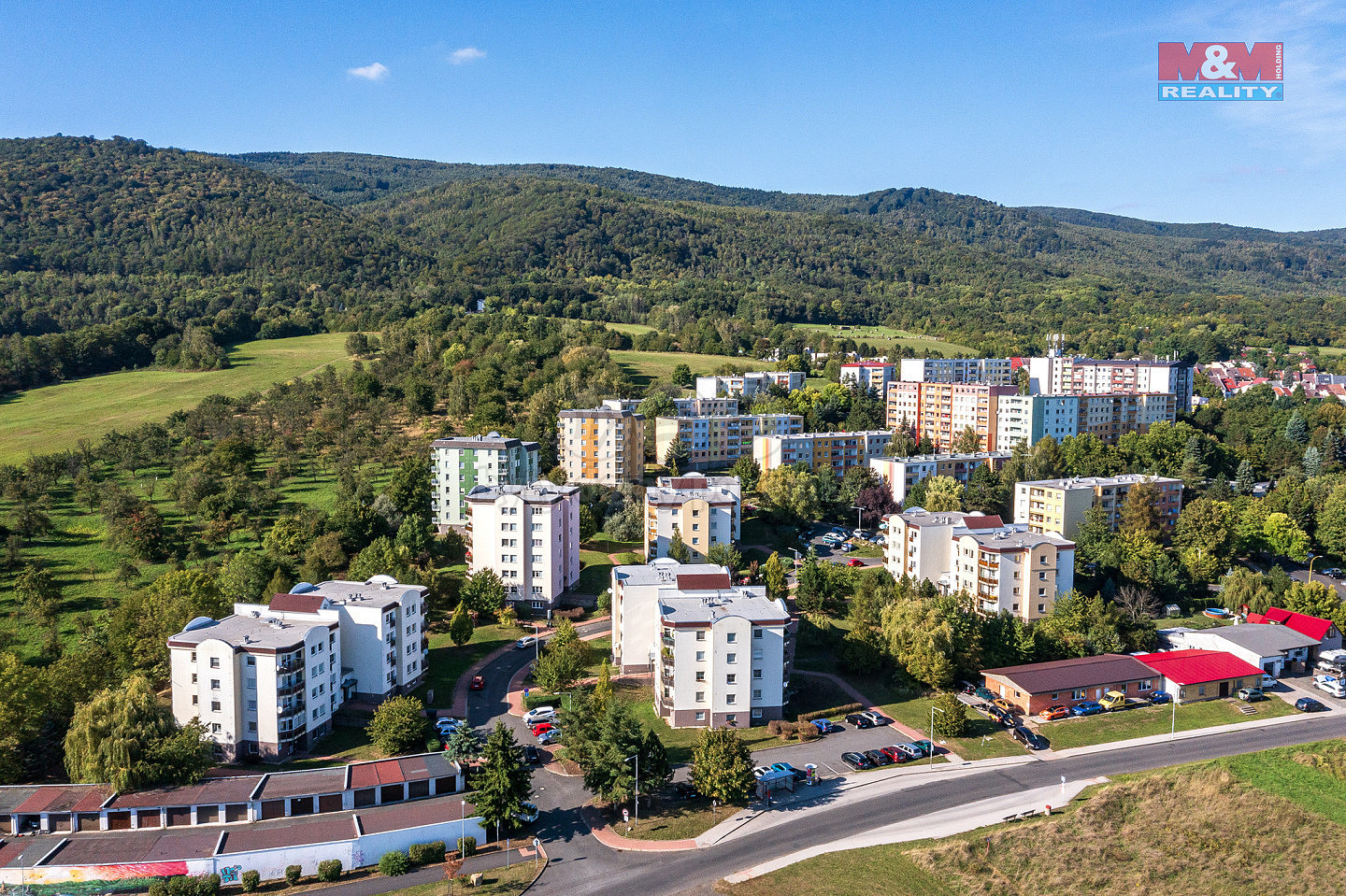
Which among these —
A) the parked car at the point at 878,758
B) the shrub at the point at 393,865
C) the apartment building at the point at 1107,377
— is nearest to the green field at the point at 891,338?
the apartment building at the point at 1107,377

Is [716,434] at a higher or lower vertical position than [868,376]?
lower

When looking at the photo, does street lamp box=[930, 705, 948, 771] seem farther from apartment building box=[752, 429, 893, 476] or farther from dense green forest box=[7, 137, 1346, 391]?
dense green forest box=[7, 137, 1346, 391]

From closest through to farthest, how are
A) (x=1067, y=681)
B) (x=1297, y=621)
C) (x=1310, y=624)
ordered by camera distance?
(x=1067, y=681), (x=1310, y=624), (x=1297, y=621)

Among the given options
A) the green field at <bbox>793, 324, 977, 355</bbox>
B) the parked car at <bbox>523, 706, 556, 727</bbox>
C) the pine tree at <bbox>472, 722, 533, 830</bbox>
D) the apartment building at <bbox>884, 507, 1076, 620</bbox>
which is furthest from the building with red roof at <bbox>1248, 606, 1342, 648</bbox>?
the green field at <bbox>793, 324, 977, 355</bbox>

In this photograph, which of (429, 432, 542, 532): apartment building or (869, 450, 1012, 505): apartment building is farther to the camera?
(869, 450, 1012, 505): apartment building

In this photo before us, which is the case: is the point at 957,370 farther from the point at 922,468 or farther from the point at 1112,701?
the point at 1112,701

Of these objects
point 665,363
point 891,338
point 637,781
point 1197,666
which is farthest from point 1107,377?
point 637,781
